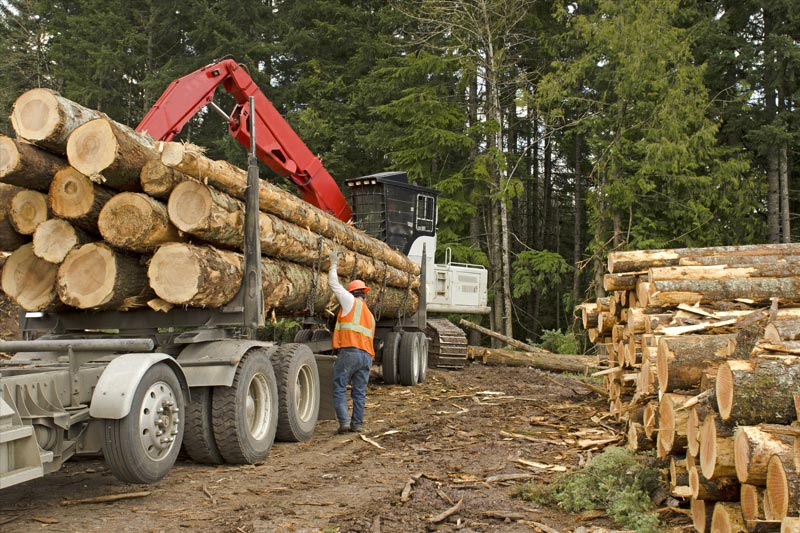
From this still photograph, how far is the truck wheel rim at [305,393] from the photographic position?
8125mm

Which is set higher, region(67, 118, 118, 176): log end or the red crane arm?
the red crane arm

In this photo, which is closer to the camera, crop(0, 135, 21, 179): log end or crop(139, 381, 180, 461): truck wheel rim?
crop(139, 381, 180, 461): truck wheel rim

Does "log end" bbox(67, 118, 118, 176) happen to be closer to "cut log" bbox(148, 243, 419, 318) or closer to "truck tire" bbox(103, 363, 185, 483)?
"cut log" bbox(148, 243, 419, 318)

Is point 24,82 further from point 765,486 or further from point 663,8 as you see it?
point 765,486

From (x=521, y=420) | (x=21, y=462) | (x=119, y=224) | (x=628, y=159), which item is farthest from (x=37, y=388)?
(x=628, y=159)

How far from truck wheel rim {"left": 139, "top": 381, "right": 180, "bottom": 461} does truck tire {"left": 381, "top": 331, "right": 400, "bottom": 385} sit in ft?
24.8

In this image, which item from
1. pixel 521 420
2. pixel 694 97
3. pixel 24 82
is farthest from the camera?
pixel 24 82

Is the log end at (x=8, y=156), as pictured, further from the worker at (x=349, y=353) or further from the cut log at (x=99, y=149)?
the worker at (x=349, y=353)

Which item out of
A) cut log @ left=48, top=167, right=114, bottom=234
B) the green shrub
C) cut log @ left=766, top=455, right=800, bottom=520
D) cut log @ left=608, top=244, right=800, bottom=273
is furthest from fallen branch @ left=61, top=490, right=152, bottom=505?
cut log @ left=608, top=244, right=800, bottom=273

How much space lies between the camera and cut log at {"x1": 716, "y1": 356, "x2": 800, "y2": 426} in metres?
4.07

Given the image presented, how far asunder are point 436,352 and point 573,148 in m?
15.7

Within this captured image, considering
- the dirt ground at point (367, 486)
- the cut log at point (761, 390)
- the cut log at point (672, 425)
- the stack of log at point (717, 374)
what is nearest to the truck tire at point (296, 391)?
the dirt ground at point (367, 486)

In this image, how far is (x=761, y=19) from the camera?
22.0 metres

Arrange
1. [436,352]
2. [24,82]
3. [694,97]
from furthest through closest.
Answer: [24,82], [694,97], [436,352]
